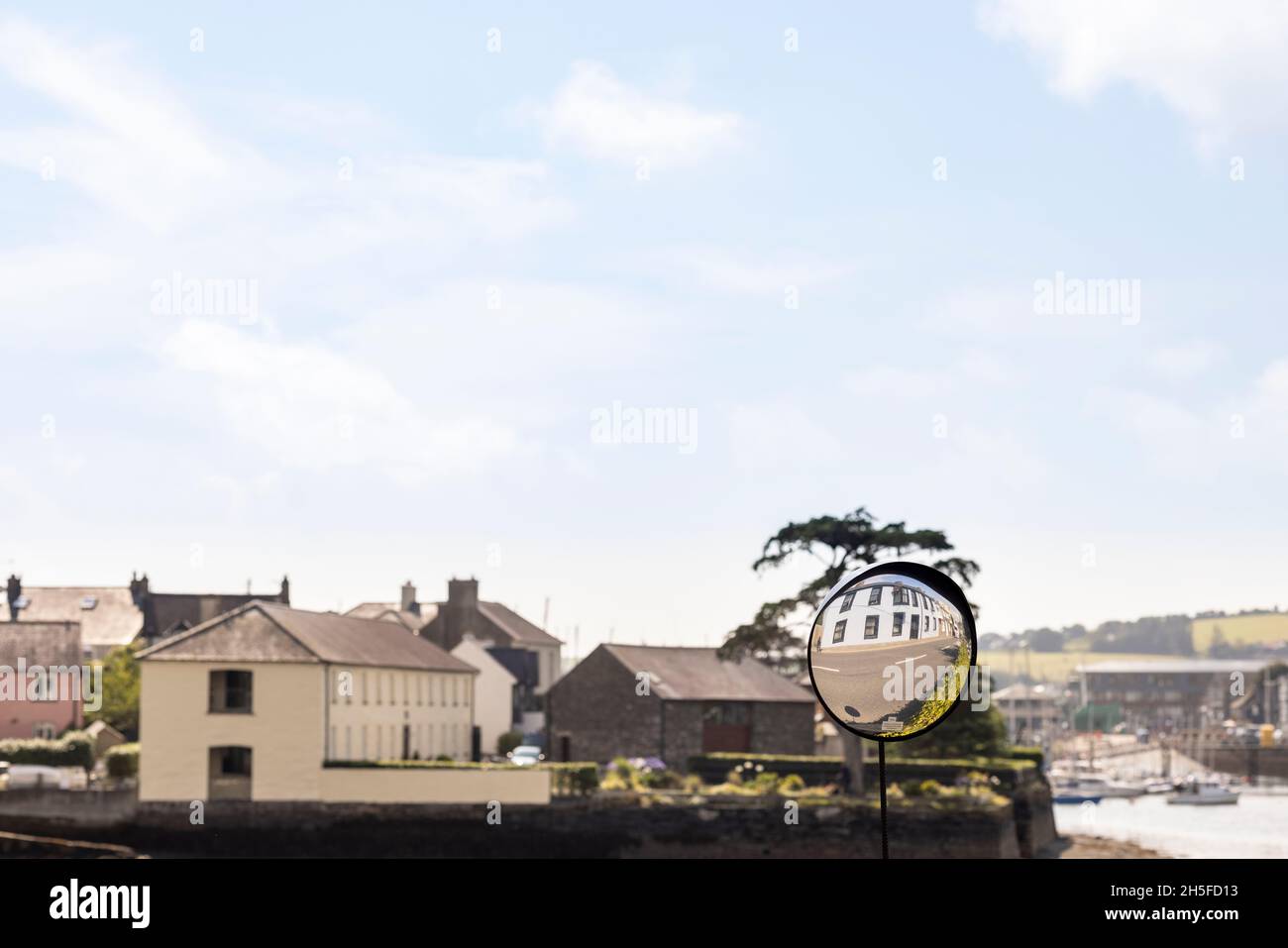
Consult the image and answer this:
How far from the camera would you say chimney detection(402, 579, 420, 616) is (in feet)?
486

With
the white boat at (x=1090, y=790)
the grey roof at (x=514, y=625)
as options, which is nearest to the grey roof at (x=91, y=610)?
the grey roof at (x=514, y=625)

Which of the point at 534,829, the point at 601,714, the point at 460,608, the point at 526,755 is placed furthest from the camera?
the point at 460,608

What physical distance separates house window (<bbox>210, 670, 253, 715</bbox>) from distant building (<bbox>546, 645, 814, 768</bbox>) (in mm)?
23448

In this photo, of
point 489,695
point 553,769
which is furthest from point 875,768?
point 489,695

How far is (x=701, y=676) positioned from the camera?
304 ft

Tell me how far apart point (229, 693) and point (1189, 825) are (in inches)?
3530

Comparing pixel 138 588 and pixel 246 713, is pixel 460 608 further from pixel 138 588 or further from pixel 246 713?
pixel 246 713

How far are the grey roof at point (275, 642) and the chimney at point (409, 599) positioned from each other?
68.0 m

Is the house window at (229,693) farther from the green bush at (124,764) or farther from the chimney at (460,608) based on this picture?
the chimney at (460,608)

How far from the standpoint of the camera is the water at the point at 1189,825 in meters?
108

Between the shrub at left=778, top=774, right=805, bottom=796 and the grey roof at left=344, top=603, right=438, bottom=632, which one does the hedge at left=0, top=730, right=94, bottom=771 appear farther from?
the grey roof at left=344, top=603, right=438, bottom=632

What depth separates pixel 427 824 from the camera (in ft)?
228

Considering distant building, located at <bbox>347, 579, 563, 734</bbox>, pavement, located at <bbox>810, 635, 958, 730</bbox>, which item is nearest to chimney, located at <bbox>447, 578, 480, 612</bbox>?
distant building, located at <bbox>347, 579, 563, 734</bbox>
